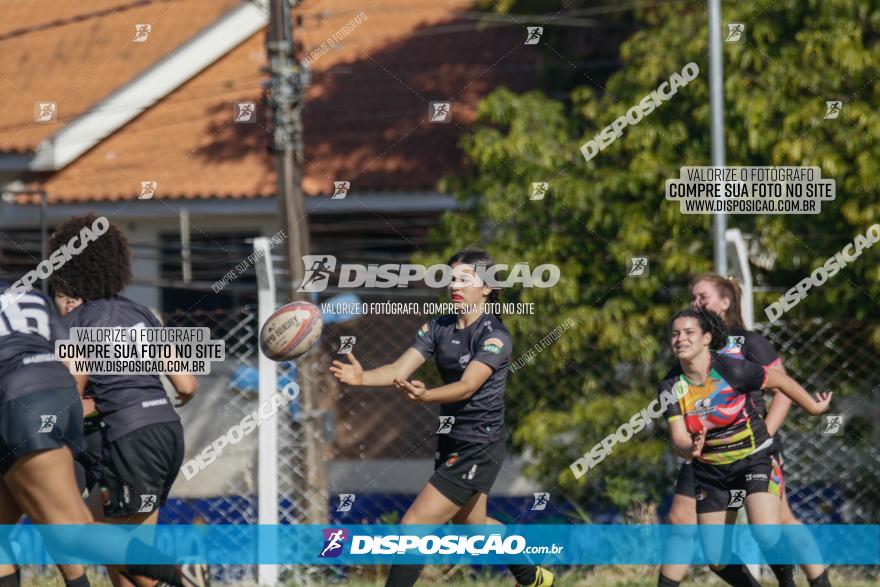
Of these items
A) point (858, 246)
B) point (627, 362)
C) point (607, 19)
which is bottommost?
point (627, 362)

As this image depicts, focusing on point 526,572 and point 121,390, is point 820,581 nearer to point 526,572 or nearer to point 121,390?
point 526,572

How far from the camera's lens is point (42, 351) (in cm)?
557

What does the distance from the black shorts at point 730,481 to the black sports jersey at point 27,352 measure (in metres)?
3.33

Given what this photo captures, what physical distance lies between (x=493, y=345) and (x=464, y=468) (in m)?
0.67

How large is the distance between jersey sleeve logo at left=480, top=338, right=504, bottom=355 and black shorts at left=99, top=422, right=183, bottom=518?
170 cm

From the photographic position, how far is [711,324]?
651 cm

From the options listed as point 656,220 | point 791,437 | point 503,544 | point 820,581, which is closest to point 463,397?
point 503,544

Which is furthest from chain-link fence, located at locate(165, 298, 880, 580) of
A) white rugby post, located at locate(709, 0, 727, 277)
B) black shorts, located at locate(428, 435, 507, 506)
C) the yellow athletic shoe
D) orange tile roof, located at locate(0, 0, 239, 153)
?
orange tile roof, located at locate(0, 0, 239, 153)

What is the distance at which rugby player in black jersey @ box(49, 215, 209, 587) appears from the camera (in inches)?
235

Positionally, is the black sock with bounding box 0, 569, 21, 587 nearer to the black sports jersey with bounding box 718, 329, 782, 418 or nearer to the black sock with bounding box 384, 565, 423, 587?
the black sock with bounding box 384, 565, 423, 587

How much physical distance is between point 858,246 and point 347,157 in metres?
7.10

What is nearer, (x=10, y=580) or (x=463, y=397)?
(x=10, y=580)

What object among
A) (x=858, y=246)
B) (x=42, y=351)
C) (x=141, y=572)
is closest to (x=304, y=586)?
(x=141, y=572)

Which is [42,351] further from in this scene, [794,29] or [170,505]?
[794,29]
